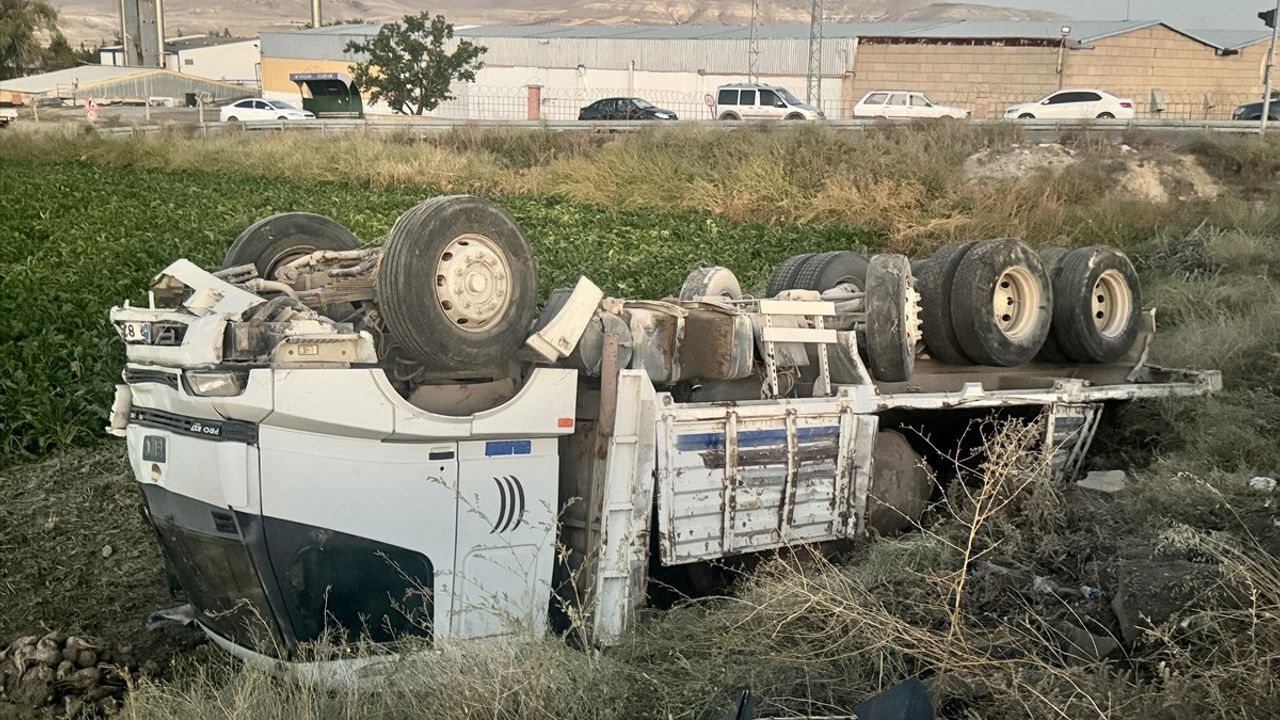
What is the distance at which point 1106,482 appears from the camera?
21.3 ft

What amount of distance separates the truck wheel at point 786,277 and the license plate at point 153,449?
4.21 metres

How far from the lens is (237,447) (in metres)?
4.32

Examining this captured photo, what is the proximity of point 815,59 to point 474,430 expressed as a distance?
54.6 m

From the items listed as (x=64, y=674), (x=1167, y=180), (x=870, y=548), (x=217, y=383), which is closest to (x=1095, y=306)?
(x=870, y=548)

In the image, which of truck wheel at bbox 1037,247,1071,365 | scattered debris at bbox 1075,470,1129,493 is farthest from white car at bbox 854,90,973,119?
scattered debris at bbox 1075,470,1129,493

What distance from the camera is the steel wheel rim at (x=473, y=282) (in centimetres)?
488

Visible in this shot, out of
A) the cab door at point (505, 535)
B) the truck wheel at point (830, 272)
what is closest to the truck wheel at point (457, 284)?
the cab door at point (505, 535)

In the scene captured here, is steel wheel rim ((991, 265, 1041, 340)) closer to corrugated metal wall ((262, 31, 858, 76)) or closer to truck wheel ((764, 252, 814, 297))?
truck wheel ((764, 252, 814, 297))

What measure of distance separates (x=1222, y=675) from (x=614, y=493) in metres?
2.36

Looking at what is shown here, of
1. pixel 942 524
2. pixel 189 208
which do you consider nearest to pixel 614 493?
pixel 942 524

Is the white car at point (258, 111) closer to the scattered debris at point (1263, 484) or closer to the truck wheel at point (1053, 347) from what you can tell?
the truck wheel at point (1053, 347)

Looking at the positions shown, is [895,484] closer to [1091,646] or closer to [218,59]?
[1091,646]

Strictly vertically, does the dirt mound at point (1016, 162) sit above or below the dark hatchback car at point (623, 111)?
below

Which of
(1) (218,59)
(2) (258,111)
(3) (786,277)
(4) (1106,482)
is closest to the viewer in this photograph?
(4) (1106,482)
